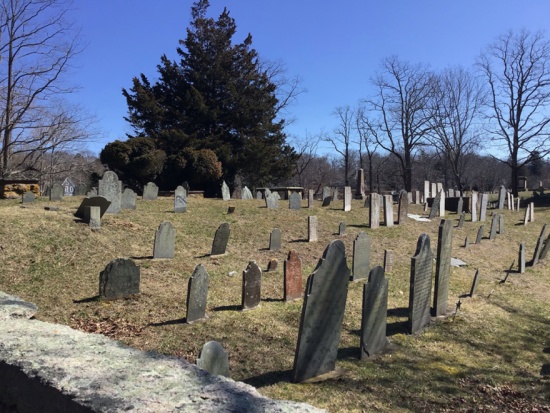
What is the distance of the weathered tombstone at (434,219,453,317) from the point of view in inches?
284

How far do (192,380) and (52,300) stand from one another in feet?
18.4

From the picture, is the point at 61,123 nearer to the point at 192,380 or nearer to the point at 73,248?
the point at 73,248

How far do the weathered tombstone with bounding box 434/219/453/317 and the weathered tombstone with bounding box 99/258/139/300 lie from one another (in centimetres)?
522

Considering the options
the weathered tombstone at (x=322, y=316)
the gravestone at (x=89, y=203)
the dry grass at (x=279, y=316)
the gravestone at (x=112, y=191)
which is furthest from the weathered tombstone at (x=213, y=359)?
the gravestone at (x=112, y=191)

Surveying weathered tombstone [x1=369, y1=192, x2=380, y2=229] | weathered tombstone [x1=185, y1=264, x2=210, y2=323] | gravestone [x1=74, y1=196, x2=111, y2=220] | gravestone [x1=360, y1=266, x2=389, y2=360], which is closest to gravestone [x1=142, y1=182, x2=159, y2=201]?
gravestone [x1=74, y1=196, x2=111, y2=220]

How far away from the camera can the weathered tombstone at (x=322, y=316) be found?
14.5 ft

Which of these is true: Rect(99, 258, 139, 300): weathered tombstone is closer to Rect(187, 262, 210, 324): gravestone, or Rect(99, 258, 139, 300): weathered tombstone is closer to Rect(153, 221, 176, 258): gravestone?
Rect(187, 262, 210, 324): gravestone

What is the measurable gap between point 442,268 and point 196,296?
4.30 m

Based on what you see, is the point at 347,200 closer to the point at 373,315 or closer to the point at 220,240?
the point at 220,240

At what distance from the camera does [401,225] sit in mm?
16438

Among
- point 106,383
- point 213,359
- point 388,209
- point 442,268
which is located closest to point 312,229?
point 388,209

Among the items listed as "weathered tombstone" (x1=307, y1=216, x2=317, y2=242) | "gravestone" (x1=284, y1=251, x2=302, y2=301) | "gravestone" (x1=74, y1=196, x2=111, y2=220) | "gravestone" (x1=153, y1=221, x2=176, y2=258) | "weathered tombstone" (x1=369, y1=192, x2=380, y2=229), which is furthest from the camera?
"weathered tombstone" (x1=369, y1=192, x2=380, y2=229)

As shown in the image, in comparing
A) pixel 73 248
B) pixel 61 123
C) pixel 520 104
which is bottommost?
pixel 73 248

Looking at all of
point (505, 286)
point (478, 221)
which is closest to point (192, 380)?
point (505, 286)
